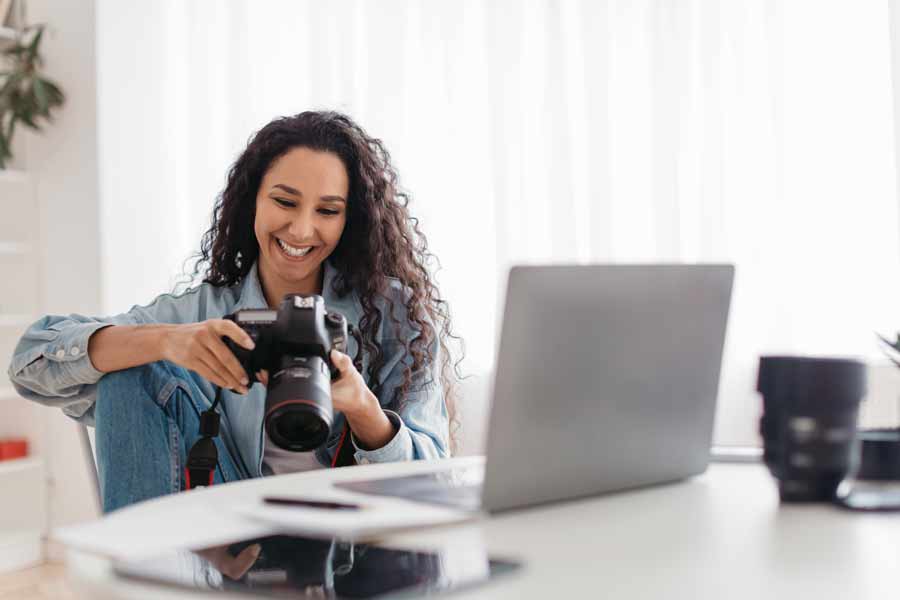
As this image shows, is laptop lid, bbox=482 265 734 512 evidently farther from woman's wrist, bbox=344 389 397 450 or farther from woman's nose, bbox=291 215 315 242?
woman's nose, bbox=291 215 315 242

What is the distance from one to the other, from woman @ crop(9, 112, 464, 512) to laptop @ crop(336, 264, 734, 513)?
37cm

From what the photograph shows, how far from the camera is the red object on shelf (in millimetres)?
3016

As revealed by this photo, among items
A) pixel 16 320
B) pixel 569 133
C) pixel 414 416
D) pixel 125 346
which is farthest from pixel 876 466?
pixel 16 320

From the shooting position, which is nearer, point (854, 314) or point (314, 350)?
point (314, 350)

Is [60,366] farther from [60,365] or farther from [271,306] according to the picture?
[271,306]

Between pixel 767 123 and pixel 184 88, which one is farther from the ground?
pixel 184 88

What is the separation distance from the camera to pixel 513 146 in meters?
2.79

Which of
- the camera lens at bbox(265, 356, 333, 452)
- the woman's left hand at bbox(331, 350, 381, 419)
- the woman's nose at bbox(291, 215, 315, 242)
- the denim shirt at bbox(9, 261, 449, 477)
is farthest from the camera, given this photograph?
the woman's nose at bbox(291, 215, 315, 242)

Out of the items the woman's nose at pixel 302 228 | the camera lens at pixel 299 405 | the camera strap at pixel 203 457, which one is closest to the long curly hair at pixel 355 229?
the woman's nose at pixel 302 228

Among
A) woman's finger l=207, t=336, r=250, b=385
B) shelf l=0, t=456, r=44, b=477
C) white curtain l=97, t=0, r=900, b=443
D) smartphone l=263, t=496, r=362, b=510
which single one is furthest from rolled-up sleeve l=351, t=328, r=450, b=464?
shelf l=0, t=456, r=44, b=477

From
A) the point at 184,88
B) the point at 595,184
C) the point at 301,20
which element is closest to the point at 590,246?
the point at 595,184

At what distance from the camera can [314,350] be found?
988 mm

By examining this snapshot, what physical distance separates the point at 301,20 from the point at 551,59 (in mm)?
821

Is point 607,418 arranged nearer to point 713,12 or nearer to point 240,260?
point 240,260
